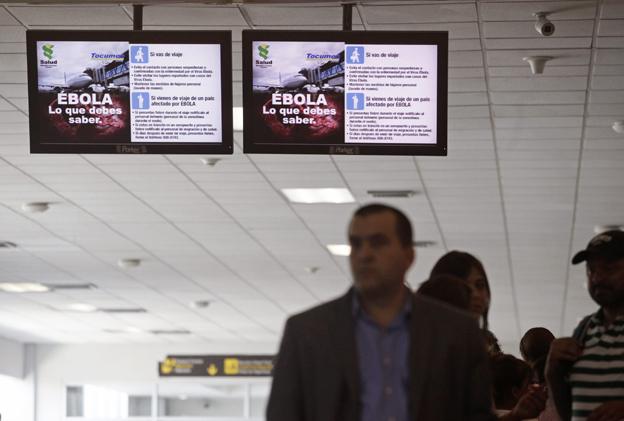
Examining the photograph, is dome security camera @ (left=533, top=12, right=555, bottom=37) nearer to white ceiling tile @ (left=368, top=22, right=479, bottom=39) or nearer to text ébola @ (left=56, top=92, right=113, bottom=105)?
white ceiling tile @ (left=368, top=22, right=479, bottom=39)

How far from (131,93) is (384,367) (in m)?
4.06

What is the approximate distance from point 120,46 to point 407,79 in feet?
4.72

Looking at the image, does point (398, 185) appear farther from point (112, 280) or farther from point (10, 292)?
point (10, 292)

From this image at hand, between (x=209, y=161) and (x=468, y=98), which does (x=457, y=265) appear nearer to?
(x=468, y=98)

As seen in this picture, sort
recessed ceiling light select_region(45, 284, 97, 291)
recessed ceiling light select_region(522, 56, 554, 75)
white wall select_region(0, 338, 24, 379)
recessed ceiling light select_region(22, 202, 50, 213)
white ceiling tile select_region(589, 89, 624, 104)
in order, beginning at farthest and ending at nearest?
1. white wall select_region(0, 338, 24, 379)
2. recessed ceiling light select_region(45, 284, 97, 291)
3. recessed ceiling light select_region(22, 202, 50, 213)
4. white ceiling tile select_region(589, 89, 624, 104)
5. recessed ceiling light select_region(522, 56, 554, 75)

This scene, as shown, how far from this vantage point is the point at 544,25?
786cm

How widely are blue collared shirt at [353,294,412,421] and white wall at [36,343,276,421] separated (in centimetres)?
2544

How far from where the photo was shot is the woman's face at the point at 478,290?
193 inches

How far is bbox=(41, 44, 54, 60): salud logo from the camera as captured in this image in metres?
7.05

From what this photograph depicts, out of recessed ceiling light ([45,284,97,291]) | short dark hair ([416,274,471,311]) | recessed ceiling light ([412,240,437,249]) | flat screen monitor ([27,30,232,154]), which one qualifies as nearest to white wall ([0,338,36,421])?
recessed ceiling light ([45,284,97,291])

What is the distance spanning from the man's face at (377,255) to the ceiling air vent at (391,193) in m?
9.60

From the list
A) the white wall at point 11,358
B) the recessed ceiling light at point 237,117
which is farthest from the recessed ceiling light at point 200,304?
the recessed ceiling light at point 237,117

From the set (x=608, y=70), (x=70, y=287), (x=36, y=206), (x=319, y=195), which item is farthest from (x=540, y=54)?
(x=70, y=287)

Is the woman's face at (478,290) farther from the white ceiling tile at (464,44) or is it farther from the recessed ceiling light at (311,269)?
the recessed ceiling light at (311,269)
